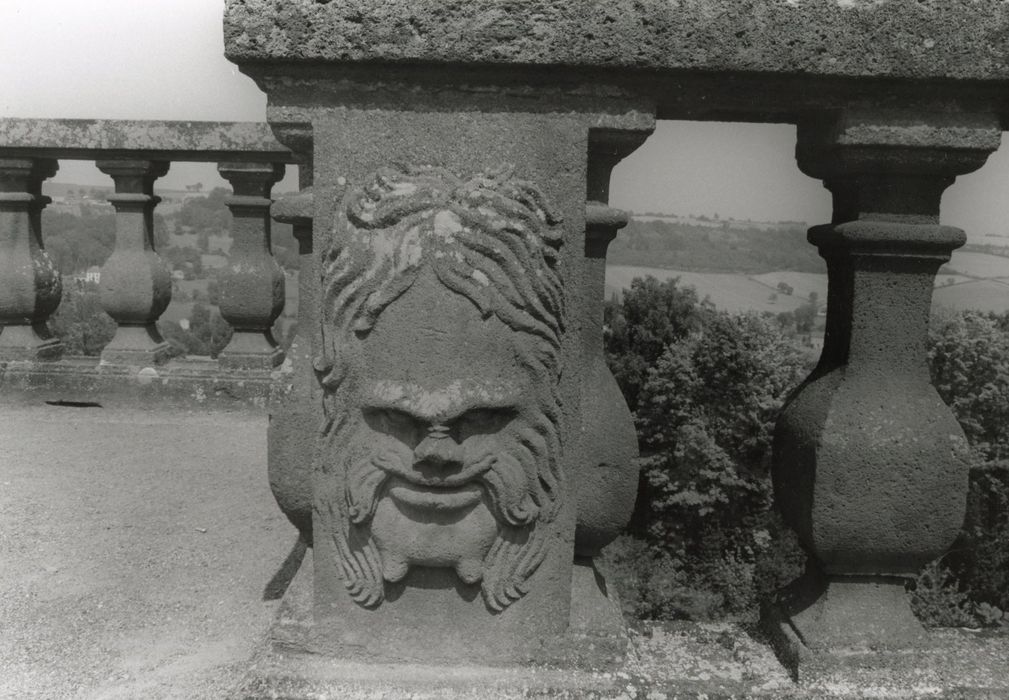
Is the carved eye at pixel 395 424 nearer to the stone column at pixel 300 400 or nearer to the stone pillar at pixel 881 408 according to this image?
the stone column at pixel 300 400

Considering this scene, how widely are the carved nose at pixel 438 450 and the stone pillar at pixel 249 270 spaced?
365cm

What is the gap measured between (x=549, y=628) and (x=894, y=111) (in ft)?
4.69

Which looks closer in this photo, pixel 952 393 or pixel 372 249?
pixel 372 249

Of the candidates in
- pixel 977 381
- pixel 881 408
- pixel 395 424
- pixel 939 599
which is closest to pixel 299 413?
pixel 395 424

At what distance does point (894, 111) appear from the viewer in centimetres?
193

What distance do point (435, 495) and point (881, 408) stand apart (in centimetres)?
105

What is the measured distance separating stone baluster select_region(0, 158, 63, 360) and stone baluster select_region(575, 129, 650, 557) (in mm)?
4192

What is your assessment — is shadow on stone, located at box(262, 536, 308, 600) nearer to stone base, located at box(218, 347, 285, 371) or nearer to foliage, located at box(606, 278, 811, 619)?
stone base, located at box(218, 347, 285, 371)

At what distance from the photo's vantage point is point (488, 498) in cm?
194

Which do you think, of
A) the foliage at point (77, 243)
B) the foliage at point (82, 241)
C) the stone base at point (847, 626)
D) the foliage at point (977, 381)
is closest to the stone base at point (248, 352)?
the foliage at point (82, 241)

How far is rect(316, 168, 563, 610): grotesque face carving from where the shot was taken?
184 centimetres

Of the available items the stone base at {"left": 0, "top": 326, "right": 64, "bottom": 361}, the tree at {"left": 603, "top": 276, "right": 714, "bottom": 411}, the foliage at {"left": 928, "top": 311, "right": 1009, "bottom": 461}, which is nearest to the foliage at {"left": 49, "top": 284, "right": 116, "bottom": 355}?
the stone base at {"left": 0, "top": 326, "right": 64, "bottom": 361}

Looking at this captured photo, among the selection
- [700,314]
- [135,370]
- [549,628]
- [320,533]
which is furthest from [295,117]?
[700,314]

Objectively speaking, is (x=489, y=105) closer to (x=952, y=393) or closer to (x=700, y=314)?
(x=952, y=393)
